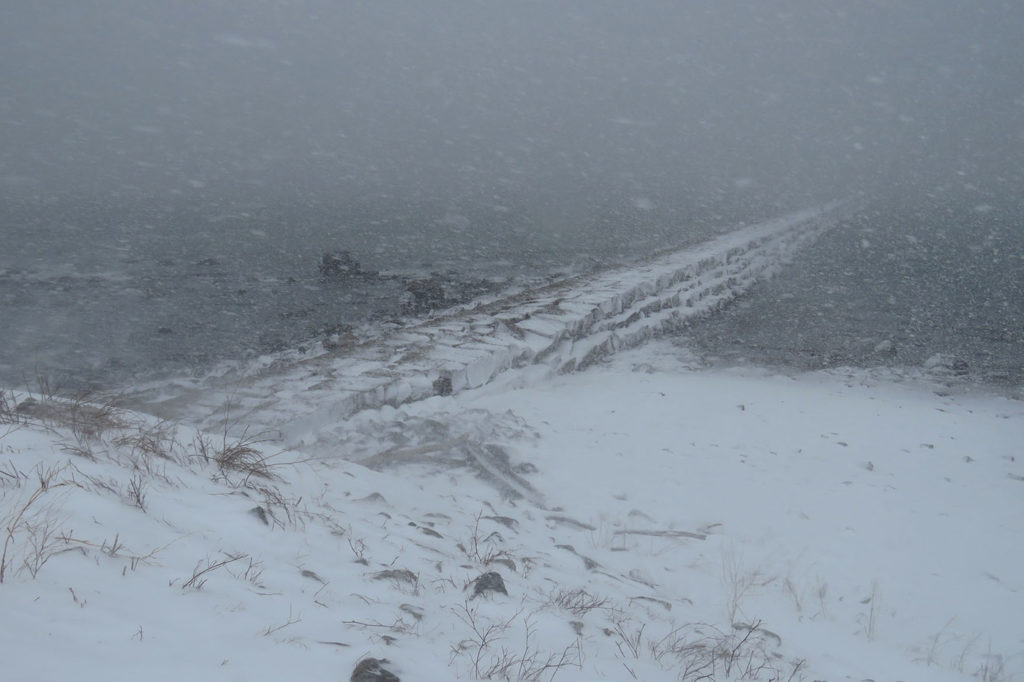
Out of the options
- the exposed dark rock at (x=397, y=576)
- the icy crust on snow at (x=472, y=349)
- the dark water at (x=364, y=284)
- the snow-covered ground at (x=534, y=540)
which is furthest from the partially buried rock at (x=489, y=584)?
the dark water at (x=364, y=284)

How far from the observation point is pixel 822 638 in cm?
280

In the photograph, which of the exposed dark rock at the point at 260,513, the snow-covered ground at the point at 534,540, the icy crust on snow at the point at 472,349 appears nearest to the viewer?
the snow-covered ground at the point at 534,540

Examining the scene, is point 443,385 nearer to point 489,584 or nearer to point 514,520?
point 514,520

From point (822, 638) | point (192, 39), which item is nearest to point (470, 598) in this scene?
point (822, 638)

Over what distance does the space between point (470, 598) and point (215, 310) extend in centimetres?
406

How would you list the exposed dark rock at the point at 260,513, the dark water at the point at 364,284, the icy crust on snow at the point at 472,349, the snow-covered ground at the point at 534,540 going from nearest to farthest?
the snow-covered ground at the point at 534,540, the exposed dark rock at the point at 260,513, the icy crust on snow at the point at 472,349, the dark water at the point at 364,284

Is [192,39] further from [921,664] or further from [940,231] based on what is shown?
[921,664]

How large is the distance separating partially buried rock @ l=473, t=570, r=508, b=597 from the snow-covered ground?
3 cm

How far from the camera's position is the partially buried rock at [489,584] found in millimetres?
2354

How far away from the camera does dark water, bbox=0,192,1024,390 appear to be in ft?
16.2

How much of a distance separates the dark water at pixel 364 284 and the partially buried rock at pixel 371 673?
3221mm

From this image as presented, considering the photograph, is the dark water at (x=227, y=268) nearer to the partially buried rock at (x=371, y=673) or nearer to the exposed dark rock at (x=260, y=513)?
the exposed dark rock at (x=260, y=513)

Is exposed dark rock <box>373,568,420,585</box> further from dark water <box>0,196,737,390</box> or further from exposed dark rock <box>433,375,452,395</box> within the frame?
dark water <box>0,196,737,390</box>

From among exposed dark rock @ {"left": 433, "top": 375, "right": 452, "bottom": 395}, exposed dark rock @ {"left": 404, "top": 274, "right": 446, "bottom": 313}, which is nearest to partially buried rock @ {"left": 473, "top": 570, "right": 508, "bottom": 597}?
exposed dark rock @ {"left": 433, "top": 375, "right": 452, "bottom": 395}
